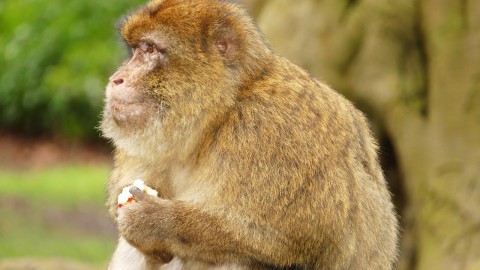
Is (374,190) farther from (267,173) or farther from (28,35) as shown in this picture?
(28,35)

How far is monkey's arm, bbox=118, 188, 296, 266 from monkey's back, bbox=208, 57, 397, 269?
0.04 metres

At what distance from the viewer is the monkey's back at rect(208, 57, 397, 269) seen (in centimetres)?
433

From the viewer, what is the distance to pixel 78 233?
10.5 m

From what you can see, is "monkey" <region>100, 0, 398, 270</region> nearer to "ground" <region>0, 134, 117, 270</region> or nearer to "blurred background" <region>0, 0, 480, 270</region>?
"blurred background" <region>0, 0, 480, 270</region>

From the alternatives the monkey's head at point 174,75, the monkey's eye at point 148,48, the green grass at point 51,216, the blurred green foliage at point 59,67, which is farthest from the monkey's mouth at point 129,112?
the blurred green foliage at point 59,67

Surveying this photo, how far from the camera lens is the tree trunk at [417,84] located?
7023 millimetres

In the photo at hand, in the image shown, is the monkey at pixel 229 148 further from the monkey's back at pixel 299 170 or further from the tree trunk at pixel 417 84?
the tree trunk at pixel 417 84

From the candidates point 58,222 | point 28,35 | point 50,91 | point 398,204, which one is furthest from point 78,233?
point 28,35

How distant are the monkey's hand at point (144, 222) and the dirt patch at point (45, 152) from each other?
9.45 metres

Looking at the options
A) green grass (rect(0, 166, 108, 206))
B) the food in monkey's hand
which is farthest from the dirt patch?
the food in monkey's hand

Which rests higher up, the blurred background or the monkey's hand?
the monkey's hand

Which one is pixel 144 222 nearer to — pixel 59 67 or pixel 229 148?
pixel 229 148

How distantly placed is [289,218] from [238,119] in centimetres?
47

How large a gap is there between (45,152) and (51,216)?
148 inches
